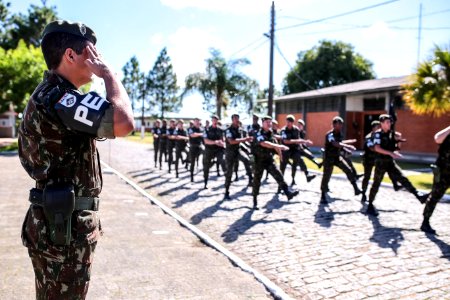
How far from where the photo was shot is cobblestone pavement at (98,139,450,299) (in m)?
4.14

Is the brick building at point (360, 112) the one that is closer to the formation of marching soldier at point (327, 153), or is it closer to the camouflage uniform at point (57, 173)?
the formation of marching soldier at point (327, 153)

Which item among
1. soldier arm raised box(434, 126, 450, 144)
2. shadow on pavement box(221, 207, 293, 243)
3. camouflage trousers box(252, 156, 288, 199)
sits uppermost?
soldier arm raised box(434, 126, 450, 144)

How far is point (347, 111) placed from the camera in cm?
2438

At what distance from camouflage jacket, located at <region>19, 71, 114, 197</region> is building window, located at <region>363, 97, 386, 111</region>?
74.8 ft

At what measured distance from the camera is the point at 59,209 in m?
1.93

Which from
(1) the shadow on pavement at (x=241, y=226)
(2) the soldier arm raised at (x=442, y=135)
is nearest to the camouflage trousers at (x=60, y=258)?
(1) the shadow on pavement at (x=241, y=226)

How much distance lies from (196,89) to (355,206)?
2732 centimetres

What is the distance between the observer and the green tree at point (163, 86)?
2776 inches

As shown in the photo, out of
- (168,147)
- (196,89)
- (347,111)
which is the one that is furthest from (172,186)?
(196,89)

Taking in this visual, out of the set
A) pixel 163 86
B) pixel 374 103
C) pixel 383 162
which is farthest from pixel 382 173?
pixel 163 86

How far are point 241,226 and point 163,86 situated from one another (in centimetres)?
6687

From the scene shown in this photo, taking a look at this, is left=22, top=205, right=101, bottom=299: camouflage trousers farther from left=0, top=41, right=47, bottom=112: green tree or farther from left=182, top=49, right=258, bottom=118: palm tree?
left=182, top=49, right=258, bottom=118: palm tree

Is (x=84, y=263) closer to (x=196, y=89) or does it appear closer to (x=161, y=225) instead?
(x=161, y=225)

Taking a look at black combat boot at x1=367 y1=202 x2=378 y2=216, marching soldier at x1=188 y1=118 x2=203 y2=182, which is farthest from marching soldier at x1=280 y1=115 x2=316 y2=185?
black combat boot at x1=367 y1=202 x2=378 y2=216
